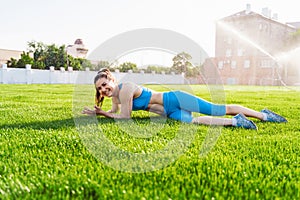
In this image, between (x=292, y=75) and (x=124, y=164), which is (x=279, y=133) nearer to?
(x=124, y=164)

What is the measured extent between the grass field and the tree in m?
0.52

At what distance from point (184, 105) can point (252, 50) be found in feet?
110

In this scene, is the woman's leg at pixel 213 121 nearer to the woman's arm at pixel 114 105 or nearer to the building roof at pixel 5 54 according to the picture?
the woman's arm at pixel 114 105

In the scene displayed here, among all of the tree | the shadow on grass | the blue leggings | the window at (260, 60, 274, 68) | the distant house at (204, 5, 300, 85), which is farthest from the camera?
the window at (260, 60, 274, 68)

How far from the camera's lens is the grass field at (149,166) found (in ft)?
4.66

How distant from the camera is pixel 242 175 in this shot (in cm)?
163

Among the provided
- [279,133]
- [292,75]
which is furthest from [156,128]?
[292,75]

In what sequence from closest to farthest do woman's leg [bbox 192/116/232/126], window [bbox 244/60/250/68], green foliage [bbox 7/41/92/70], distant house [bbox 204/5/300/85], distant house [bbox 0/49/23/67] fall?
1. woman's leg [bbox 192/116/232/126]
2. green foliage [bbox 7/41/92/70]
3. distant house [bbox 204/5/300/85]
4. window [bbox 244/60/250/68]
5. distant house [bbox 0/49/23/67]

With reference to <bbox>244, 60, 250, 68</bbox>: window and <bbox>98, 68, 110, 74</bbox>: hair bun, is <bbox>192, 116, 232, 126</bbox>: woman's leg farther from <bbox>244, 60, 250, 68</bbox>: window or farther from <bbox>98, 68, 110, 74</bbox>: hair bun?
<bbox>244, 60, 250, 68</bbox>: window

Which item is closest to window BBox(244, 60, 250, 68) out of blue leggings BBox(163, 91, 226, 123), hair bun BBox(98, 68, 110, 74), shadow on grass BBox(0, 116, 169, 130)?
blue leggings BBox(163, 91, 226, 123)

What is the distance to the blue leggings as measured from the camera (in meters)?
3.40

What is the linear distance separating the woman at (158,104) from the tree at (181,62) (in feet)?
1.71

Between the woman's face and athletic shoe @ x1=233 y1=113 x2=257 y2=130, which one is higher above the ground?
the woman's face

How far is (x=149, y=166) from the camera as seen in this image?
68.8 inches
